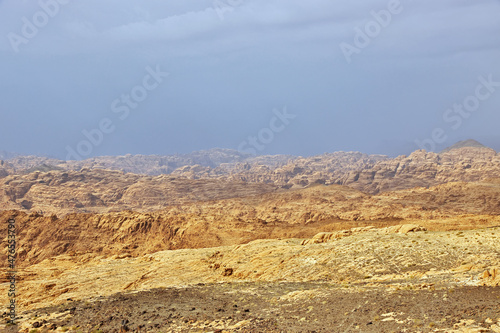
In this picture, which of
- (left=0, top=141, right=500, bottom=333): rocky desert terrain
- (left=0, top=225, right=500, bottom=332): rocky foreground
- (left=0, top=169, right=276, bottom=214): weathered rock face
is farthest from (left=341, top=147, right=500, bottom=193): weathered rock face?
(left=0, top=225, right=500, bottom=332): rocky foreground

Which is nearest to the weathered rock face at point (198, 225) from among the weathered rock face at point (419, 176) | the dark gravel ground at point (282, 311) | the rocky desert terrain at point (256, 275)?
the rocky desert terrain at point (256, 275)

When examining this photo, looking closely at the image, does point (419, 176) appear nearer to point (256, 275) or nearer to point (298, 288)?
point (256, 275)

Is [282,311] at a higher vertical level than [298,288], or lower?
higher

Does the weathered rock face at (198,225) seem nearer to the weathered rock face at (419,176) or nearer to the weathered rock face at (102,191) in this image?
the weathered rock face at (102,191)

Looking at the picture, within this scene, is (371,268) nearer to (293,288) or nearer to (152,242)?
(293,288)

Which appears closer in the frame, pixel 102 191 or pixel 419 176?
pixel 102 191

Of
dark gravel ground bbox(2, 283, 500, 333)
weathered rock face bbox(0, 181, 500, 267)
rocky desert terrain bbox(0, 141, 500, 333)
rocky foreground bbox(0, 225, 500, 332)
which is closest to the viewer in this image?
dark gravel ground bbox(2, 283, 500, 333)

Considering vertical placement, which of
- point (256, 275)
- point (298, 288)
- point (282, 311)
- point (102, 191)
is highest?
point (282, 311)

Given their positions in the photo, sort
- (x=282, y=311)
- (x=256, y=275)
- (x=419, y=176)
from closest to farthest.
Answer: (x=282, y=311) → (x=256, y=275) → (x=419, y=176)

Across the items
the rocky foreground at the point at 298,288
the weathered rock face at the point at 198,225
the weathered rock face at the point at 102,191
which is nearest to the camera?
the rocky foreground at the point at 298,288

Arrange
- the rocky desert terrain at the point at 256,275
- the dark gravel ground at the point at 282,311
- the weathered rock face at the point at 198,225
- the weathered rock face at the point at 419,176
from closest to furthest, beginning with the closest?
the dark gravel ground at the point at 282,311
the rocky desert terrain at the point at 256,275
the weathered rock face at the point at 198,225
the weathered rock face at the point at 419,176

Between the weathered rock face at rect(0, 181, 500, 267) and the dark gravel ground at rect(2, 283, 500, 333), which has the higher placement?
the dark gravel ground at rect(2, 283, 500, 333)

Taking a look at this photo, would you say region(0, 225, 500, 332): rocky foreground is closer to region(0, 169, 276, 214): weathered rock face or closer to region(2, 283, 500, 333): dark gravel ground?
region(2, 283, 500, 333): dark gravel ground

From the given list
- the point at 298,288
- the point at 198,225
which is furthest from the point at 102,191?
the point at 298,288
